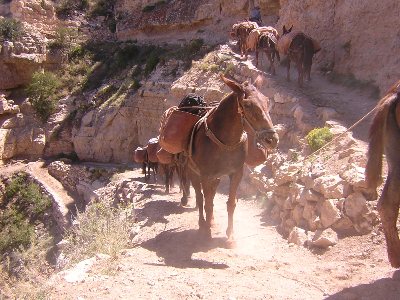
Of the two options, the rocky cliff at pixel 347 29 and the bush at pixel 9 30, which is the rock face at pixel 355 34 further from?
the bush at pixel 9 30

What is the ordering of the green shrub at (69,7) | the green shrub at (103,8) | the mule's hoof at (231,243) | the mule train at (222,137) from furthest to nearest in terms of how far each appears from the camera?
1. the green shrub at (103,8)
2. the green shrub at (69,7)
3. the mule's hoof at (231,243)
4. the mule train at (222,137)

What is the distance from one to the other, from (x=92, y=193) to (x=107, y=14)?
778 inches

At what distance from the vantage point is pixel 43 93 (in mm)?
25734

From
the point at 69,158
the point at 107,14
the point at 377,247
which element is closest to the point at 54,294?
the point at 377,247

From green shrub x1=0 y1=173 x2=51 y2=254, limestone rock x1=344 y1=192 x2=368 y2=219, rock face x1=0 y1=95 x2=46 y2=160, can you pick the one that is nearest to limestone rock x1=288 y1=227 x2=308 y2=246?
limestone rock x1=344 y1=192 x2=368 y2=219

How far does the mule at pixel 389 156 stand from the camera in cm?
417

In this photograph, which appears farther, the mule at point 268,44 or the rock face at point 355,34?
the mule at point 268,44

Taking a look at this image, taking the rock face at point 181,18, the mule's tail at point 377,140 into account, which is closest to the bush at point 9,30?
the rock face at point 181,18

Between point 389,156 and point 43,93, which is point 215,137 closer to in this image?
point 389,156

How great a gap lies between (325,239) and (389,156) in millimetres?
2129

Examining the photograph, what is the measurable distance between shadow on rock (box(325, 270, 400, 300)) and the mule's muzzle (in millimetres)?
1882

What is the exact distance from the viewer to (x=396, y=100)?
418 centimetres

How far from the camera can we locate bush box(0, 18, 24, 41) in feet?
85.5

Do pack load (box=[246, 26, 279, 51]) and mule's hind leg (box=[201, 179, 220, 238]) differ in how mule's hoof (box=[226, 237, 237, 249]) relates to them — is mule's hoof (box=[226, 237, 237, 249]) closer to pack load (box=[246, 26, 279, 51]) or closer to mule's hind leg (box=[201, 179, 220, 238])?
mule's hind leg (box=[201, 179, 220, 238])
